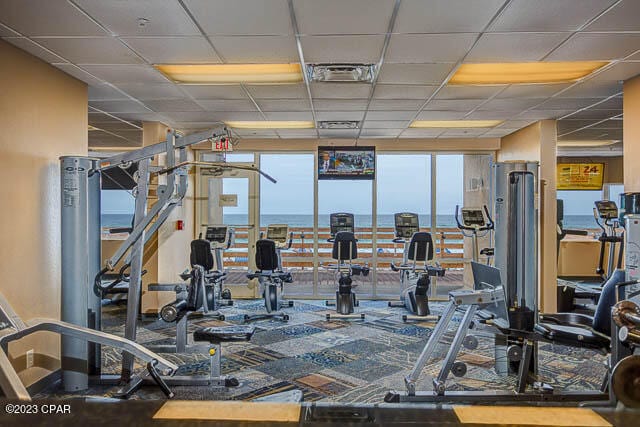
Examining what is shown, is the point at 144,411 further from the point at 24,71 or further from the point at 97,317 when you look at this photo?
the point at 24,71

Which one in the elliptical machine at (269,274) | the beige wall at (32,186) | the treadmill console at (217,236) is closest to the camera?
the beige wall at (32,186)

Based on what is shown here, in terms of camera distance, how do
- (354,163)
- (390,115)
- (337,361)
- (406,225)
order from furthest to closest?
(354,163) → (406,225) → (390,115) → (337,361)

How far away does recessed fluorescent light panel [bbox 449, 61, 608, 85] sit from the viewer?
406cm

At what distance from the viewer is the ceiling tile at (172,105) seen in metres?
5.09

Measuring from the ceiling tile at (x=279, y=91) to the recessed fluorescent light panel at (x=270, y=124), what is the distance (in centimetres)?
151

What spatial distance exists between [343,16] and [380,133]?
4.39 metres

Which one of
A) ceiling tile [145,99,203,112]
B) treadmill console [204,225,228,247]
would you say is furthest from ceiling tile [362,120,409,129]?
treadmill console [204,225,228,247]

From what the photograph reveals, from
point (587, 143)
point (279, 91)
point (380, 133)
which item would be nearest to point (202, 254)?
point (279, 91)

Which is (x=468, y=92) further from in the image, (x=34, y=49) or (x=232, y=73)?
(x=34, y=49)

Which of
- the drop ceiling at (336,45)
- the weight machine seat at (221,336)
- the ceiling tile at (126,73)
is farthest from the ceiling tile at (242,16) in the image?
the weight machine seat at (221,336)

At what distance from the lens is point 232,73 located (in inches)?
169

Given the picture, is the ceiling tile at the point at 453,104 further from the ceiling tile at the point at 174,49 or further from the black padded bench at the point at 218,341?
the black padded bench at the point at 218,341

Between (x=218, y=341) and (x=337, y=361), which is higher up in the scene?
(x=218, y=341)

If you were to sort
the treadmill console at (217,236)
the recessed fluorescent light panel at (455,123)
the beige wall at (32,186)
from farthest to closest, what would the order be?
the treadmill console at (217,236)
the recessed fluorescent light panel at (455,123)
the beige wall at (32,186)
